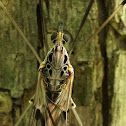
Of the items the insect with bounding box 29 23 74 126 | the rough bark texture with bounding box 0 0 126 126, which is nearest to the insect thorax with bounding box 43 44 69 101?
the insect with bounding box 29 23 74 126

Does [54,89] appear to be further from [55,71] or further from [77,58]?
[77,58]

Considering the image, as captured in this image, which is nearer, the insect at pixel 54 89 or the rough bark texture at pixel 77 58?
the insect at pixel 54 89

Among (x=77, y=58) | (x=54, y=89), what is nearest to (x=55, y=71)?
(x=54, y=89)

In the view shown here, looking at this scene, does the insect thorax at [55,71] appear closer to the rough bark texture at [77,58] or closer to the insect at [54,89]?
the insect at [54,89]

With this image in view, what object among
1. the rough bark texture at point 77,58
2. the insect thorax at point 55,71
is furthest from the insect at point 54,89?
the rough bark texture at point 77,58

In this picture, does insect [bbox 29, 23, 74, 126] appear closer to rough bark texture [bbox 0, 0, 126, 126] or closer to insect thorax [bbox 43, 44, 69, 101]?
insect thorax [bbox 43, 44, 69, 101]

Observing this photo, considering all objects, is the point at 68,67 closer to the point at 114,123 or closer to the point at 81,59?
the point at 81,59
